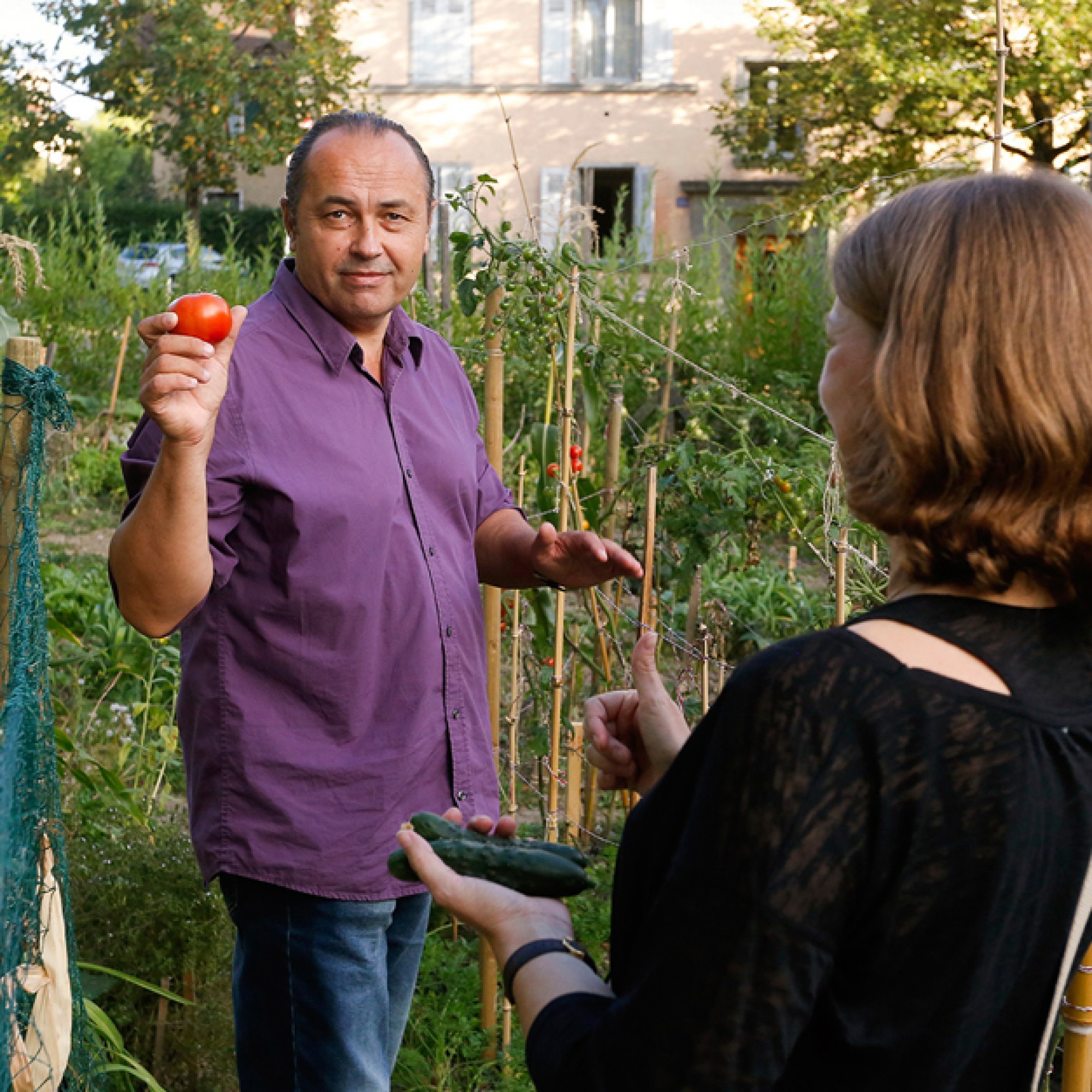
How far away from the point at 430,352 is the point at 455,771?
770 millimetres

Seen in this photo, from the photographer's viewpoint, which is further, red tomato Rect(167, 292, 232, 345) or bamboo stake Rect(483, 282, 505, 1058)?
bamboo stake Rect(483, 282, 505, 1058)

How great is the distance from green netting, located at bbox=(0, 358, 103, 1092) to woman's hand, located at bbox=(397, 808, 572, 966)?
2.05ft

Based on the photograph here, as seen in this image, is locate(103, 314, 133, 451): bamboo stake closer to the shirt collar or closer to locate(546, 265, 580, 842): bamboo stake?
locate(546, 265, 580, 842): bamboo stake

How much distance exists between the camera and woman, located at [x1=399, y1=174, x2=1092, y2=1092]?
0.92 meters

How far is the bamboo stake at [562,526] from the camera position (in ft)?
8.82

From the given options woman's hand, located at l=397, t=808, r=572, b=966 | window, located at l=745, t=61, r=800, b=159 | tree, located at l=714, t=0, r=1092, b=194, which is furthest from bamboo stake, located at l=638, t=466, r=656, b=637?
window, located at l=745, t=61, r=800, b=159

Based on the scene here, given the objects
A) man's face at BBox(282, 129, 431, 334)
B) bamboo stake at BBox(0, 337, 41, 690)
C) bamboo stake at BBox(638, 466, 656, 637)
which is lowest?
bamboo stake at BBox(638, 466, 656, 637)

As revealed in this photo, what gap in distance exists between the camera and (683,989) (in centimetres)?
94

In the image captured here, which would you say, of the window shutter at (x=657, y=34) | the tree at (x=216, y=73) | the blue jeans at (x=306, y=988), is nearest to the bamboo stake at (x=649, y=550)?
the blue jeans at (x=306, y=988)

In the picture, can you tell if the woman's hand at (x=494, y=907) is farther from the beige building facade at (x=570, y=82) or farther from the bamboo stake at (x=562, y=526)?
the beige building facade at (x=570, y=82)

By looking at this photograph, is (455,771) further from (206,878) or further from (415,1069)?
(415,1069)

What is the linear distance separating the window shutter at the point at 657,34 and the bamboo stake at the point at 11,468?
59.9 feet

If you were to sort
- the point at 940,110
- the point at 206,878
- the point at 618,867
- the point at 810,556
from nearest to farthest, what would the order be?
the point at 618,867 → the point at 206,878 → the point at 810,556 → the point at 940,110

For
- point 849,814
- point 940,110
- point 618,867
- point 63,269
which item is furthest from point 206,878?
point 940,110
